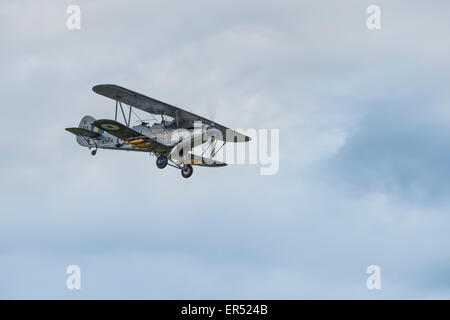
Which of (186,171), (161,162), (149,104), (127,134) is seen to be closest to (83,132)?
(127,134)

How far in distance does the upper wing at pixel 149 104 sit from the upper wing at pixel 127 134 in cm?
159

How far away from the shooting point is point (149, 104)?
43031 millimetres

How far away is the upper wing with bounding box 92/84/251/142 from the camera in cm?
4219

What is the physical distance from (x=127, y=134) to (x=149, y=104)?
2128 mm

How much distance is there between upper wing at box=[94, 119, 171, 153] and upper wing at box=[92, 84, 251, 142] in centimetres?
159

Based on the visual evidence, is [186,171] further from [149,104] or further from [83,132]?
[83,132]

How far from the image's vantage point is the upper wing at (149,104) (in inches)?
1661

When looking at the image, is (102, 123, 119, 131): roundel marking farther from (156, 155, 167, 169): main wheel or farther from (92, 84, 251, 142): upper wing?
(156, 155, 167, 169): main wheel
